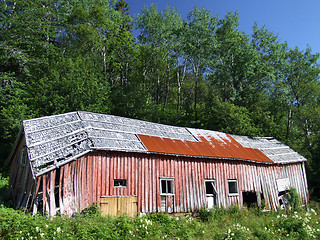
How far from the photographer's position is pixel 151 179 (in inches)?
619

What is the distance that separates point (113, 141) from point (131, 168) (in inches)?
71.0

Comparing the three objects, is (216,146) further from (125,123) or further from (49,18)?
(49,18)

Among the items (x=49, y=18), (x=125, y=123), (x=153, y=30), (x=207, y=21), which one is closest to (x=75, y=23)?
(x=49, y=18)

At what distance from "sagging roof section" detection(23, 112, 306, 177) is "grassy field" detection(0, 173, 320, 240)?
260cm

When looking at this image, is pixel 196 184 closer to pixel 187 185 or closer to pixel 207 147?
pixel 187 185

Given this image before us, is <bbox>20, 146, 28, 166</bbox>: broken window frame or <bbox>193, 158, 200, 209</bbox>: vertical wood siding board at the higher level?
<bbox>20, 146, 28, 166</bbox>: broken window frame

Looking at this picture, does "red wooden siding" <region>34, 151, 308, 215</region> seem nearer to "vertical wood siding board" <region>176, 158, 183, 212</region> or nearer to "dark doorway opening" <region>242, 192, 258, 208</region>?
"vertical wood siding board" <region>176, 158, 183, 212</region>

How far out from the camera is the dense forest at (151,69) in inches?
1100

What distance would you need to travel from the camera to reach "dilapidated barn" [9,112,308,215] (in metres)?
12.8

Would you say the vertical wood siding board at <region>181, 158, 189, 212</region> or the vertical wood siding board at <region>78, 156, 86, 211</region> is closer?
the vertical wood siding board at <region>78, 156, 86, 211</region>

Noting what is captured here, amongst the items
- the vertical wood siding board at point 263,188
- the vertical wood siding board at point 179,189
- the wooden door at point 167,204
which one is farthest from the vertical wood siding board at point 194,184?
the vertical wood siding board at point 263,188

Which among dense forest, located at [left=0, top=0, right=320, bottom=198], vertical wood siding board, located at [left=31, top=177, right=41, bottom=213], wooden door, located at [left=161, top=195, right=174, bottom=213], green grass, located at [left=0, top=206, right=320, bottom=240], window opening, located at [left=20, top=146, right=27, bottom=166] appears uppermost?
dense forest, located at [left=0, top=0, right=320, bottom=198]

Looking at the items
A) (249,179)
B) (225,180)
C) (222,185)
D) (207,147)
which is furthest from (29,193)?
(249,179)

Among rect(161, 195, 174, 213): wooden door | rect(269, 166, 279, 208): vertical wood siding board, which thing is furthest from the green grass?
rect(269, 166, 279, 208): vertical wood siding board
